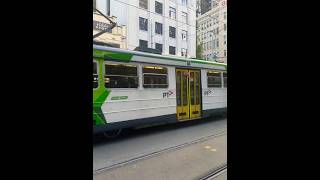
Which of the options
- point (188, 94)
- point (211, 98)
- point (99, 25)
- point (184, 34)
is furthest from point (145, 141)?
point (184, 34)

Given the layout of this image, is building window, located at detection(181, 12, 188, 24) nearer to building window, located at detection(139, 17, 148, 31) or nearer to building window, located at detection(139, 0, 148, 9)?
building window, located at detection(139, 0, 148, 9)

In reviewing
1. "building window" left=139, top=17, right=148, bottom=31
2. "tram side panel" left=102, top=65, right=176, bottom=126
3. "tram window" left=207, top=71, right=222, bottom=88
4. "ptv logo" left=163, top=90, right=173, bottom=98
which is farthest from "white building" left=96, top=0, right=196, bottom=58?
"tram side panel" left=102, top=65, right=176, bottom=126

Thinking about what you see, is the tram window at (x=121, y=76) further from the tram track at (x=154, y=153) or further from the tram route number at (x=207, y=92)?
the tram route number at (x=207, y=92)

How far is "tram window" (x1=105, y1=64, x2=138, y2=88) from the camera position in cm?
726

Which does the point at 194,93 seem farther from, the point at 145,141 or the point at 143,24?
the point at 143,24

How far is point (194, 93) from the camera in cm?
996

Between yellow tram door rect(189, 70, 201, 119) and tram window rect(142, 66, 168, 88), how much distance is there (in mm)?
1323

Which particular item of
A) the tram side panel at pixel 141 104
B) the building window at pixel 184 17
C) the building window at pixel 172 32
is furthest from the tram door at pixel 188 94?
the building window at pixel 184 17

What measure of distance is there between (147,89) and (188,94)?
6.55 feet

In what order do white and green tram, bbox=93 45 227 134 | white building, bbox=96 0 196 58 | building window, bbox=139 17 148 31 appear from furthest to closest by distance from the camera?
building window, bbox=139 17 148 31 < white building, bbox=96 0 196 58 < white and green tram, bbox=93 45 227 134

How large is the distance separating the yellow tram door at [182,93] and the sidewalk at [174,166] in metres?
3.01
